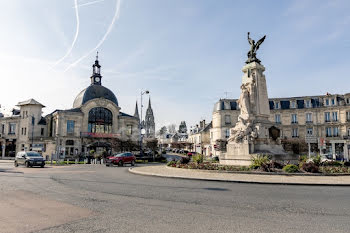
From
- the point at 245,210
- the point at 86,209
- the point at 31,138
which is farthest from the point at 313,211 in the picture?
the point at 31,138

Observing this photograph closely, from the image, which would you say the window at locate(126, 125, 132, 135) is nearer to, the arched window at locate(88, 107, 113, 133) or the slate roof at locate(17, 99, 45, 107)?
the arched window at locate(88, 107, 113, 133)

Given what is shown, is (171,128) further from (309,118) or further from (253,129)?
(253,129)

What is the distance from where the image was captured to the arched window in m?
50.9

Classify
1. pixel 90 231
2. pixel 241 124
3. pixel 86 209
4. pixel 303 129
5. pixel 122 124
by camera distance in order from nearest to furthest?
pixel 90 231, pixel 86 209, pixel 241 124, pixel 303 129, pixel 122 124

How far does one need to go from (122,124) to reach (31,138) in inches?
731

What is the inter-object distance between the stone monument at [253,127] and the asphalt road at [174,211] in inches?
324

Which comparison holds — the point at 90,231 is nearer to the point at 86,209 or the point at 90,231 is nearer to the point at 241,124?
the point at 86,209

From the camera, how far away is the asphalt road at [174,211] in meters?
4.74

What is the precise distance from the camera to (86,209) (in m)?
6.11

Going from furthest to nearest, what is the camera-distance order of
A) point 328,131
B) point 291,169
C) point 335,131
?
point 328,131 < point 335,131 < point 291,169

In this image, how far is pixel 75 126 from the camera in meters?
48.1

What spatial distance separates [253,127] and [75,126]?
39.8m

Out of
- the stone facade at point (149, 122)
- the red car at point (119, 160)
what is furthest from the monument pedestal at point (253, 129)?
the stone facade at point (149, 122)

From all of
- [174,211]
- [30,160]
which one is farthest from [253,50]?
[30,160]
